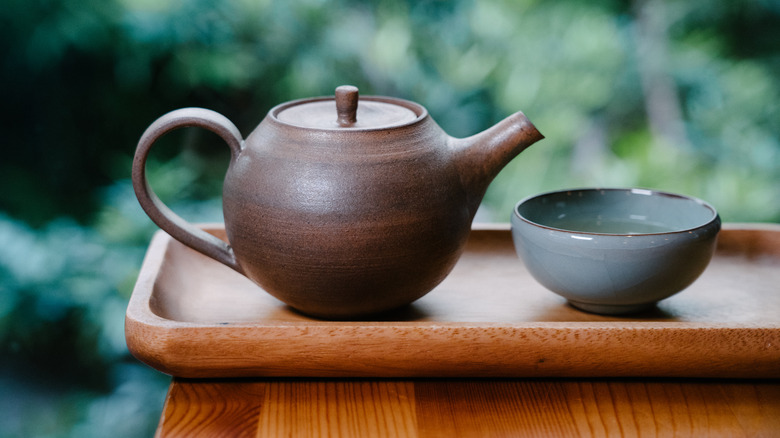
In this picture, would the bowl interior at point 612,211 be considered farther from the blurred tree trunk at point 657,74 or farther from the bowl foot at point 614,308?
the blurred tree trunk at point 657,74

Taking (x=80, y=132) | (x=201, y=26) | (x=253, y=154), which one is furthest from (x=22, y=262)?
(x=253, y=154)

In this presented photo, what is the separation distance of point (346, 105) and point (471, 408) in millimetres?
275

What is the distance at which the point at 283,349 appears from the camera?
0.60m

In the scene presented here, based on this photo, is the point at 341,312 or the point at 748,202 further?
the point at 748,202

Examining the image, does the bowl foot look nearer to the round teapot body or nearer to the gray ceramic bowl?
the gray ceramic bowl

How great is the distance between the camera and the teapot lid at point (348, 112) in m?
0.66

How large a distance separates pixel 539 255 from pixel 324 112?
0.24 metres

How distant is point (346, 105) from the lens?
66cm

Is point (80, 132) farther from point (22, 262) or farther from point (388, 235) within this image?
point (388, 235)

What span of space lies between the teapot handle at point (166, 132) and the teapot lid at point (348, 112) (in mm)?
47

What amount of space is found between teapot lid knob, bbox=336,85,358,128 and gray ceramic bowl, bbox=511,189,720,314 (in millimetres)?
185

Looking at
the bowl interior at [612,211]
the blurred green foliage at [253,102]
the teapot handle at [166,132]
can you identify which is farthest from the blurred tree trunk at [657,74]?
the teapot handle at [166,132]

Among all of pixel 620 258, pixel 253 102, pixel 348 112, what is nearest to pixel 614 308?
pixel 620 258

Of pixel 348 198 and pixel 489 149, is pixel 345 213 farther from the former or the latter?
pixel 489 149
